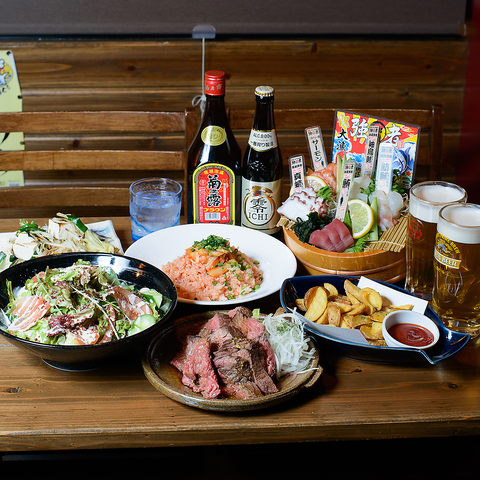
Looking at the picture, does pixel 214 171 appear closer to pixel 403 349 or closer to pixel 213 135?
pixel 213 135

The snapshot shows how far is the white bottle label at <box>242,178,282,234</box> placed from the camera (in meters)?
1.66

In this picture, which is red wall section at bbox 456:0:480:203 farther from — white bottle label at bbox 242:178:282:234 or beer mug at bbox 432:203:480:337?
beer mug at bbox 432:203:480:337

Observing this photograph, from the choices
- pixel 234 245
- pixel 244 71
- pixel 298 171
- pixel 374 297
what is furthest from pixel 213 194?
pixel 244 71

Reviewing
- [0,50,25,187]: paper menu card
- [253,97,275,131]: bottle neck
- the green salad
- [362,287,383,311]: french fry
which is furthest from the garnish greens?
[0,50,25,187]: paper menu card

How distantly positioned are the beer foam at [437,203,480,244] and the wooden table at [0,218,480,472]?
32cm

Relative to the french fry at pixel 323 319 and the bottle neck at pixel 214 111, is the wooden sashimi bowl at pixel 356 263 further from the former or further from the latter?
the bottle neck at pixel 214 111

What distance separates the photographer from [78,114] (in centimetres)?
225

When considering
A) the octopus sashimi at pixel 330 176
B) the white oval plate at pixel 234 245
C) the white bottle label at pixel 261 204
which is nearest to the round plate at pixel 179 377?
the white oval plate at pixel 234 245

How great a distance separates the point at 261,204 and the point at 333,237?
32cm

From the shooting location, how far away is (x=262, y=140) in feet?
5.56

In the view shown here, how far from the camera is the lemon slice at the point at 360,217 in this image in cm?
148
